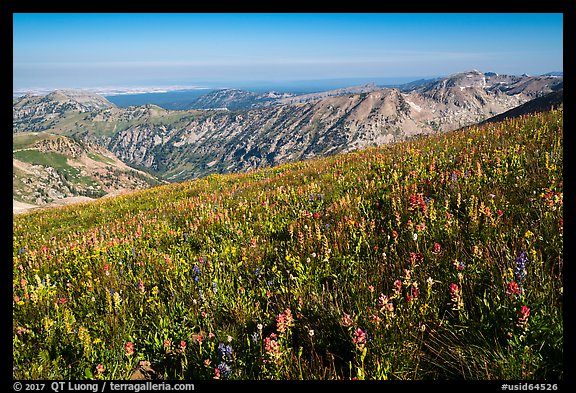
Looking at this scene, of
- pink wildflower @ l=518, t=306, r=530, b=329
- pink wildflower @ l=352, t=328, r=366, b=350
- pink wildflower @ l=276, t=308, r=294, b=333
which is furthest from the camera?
pink wildflower @ l=276, t=308, r=294, b=333

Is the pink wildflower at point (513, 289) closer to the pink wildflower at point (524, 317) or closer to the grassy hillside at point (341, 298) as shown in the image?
the grassy hillside at point (341, 298)

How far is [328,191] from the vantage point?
7.75 m

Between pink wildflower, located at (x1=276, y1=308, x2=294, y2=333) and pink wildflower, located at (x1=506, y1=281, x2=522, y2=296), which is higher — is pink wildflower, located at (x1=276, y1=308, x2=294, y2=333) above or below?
below

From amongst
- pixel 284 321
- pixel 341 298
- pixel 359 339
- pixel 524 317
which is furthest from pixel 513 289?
pixel 284 321

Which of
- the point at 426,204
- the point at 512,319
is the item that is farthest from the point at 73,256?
the point at 512,319

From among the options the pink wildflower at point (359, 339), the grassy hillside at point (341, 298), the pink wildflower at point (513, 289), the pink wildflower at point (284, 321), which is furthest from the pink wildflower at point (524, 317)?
the pink wildflower at point (284, 321)

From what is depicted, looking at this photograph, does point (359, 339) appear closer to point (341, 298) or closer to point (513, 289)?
point (341, 298)

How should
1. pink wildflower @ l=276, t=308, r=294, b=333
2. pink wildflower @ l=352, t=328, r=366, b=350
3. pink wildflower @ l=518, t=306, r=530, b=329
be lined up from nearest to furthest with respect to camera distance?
pink wildflower @ l=518, t=306, r=530, b=329 < pink wildflower @ l=352, t=328, r=366, b=350 < pink wildflower @ l=276, t=308, r=294, b=333

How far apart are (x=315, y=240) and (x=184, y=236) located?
2.96m

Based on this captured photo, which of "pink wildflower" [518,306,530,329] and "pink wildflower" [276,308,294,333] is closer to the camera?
"pink wildflower" [518,306,530,329]

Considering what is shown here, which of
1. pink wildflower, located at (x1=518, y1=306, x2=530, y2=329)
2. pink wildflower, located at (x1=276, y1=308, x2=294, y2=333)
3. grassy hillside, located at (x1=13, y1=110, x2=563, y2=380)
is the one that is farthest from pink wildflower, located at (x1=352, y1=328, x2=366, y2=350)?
pink wildflower, located at (x1=518, y1=306, x2=530, y2=329)

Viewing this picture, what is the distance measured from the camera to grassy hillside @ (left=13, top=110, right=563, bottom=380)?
2.41 m

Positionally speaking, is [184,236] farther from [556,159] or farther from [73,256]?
[556,159]

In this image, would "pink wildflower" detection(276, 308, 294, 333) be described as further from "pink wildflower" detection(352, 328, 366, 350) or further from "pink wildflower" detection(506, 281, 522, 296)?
"pink wildflower" detection(506, 281, 522, 296)
